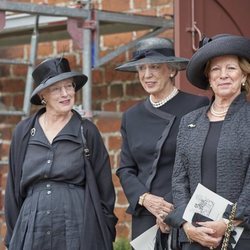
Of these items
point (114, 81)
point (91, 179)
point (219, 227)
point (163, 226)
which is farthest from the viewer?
point (114, 81)

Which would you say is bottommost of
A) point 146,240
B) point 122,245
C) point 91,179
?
point 122,245

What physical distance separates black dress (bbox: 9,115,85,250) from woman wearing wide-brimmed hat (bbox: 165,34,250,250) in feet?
2.32

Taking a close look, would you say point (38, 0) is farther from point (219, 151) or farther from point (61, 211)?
point (219, 151)

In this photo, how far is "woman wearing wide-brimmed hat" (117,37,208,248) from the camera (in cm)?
602

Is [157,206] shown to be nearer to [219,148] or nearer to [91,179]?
[91,179]

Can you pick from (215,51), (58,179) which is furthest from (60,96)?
(215,51)

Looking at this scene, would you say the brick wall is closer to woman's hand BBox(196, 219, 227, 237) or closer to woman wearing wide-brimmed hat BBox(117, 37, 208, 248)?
woman wearing wide-brimmed hat BBox(117, 37, 208, 248)

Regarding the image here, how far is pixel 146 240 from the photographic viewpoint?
6.05 meters

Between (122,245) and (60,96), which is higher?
(60,96)

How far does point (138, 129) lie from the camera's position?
6.18m

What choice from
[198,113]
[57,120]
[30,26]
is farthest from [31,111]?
[198,113]

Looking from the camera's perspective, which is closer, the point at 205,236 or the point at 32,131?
the point at 205,236

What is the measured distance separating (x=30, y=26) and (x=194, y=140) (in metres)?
2.94

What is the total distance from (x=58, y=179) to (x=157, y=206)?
2.07 feet
